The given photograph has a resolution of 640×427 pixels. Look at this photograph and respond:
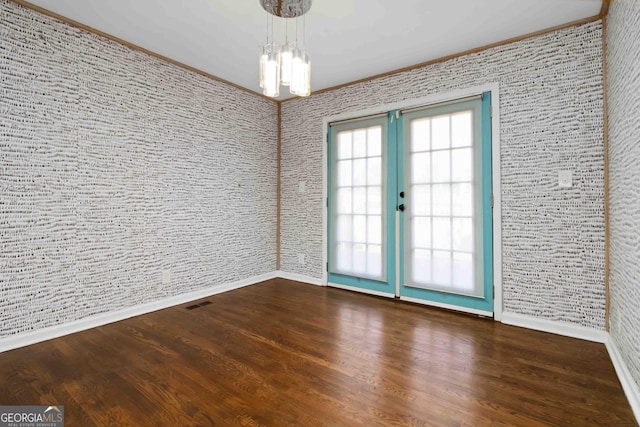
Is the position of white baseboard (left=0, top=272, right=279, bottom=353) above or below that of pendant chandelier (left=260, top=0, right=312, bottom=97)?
below

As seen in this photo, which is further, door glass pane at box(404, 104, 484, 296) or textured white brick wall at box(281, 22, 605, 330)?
door glass pane at box(404, 104, 484, 296)

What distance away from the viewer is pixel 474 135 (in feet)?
9.53

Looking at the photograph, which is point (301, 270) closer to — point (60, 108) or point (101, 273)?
point (101, 273)

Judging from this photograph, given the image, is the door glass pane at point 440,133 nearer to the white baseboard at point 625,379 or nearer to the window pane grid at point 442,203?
the window pane grid at point 442,203

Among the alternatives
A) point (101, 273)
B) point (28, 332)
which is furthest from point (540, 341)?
point (28, 332)

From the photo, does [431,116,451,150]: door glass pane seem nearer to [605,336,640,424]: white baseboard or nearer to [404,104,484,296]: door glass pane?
[404,104,484,296]: door glass pane

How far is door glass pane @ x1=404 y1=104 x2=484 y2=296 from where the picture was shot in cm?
293

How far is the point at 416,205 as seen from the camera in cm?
324

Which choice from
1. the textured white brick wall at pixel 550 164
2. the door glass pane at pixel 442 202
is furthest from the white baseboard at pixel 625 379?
the door glass pane at pixel 442 202

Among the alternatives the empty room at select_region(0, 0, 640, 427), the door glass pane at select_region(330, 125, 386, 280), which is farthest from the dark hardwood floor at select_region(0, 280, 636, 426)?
the door glass pane at select_region(330, 125, 386, 280)

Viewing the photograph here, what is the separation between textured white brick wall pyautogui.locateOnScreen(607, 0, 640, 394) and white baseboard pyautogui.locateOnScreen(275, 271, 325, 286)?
9.20 feet

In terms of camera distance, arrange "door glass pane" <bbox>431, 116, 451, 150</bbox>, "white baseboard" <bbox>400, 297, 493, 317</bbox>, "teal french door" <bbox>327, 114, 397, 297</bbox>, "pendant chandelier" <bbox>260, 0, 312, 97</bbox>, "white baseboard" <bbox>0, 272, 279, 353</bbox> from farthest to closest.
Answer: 1. "teal french door" <bbox>327, 114, 397, 297</bbox>
2. "door glass pane" <bbox>431, 116, 451, 150</bbox>
3. "white baseboard" <bbox>400, 297, 493, 317</bbox>
4. "white baseboard" <bbox>0, 272, 279, 353</bbox>
5. "pendant chandelier" <bbox>260, 0, 312, 97</bbox>

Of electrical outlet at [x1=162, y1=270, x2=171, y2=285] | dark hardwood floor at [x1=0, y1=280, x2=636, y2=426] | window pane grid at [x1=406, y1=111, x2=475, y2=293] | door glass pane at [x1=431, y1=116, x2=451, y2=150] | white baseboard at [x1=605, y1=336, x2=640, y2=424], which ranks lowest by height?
dark hardwood floor at [x1=0, y1=280, x2=636, y2=426]

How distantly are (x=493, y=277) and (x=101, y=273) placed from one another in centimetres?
354
